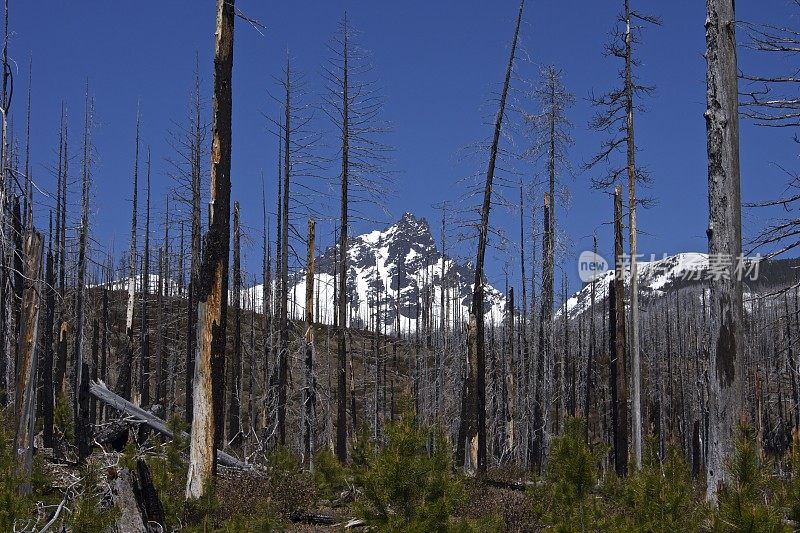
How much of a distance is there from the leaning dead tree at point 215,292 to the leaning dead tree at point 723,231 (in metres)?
5.42

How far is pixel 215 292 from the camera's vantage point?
8391 millimetres

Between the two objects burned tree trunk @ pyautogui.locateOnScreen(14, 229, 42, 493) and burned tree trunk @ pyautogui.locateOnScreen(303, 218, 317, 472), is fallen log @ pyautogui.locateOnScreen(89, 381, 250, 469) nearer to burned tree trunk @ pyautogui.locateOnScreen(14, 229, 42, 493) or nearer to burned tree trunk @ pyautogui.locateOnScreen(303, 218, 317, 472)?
burned tree trunk @ pyautogui.locateOnScreen(14, 229, 42, 493)

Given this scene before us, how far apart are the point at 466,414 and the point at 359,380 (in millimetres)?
39303

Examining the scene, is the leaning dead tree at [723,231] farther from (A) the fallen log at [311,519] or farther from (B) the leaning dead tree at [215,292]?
(A) the fallen log at [311,519]

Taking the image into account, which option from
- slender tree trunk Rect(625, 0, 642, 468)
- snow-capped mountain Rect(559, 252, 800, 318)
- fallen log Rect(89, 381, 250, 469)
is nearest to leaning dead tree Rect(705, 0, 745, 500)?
snow-capped mountain Rect(559, 252, 800, 318)

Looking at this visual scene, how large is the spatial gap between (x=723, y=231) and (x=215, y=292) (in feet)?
18.7

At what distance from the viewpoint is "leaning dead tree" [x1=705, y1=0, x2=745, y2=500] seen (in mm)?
6820

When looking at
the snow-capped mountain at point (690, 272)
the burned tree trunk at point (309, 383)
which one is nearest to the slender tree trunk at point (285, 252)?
the burned tree trunk at point (309, 383)

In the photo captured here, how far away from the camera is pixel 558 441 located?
686cm

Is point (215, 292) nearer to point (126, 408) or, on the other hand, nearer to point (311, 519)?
point (311, 519)

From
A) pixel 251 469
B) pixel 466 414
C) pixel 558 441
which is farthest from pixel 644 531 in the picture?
pixel 466 414

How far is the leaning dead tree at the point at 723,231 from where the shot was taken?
6820 millimetres

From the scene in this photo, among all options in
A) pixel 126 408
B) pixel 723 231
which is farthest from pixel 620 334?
pixel 126 408

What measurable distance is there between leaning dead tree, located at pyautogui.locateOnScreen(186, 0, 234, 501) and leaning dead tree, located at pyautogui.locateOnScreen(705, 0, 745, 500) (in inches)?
214
